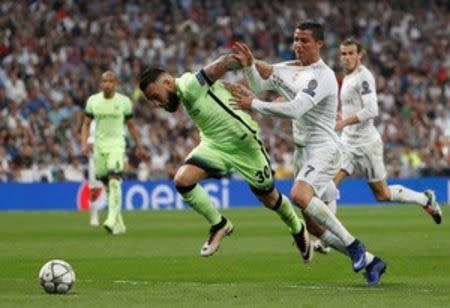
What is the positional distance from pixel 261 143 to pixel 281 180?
19.6 m

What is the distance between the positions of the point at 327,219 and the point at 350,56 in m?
5.41

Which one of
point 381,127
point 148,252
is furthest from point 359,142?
point 381,127

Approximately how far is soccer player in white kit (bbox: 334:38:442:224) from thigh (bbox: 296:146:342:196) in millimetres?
3817

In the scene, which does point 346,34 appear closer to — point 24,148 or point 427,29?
point 427,29

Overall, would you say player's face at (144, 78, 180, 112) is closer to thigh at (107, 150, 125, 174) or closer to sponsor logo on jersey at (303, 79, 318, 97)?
sponsor logo on jersey at (303, 79, 318, 97)

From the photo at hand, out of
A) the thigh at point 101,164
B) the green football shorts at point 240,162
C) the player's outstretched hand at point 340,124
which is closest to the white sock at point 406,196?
the player's outstretched hand at point 340,124

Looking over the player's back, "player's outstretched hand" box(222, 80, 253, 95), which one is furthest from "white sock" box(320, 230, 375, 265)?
the player's back

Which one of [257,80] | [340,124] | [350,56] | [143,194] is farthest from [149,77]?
[143,194]

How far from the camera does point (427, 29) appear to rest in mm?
40219

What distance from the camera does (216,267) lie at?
1410cm

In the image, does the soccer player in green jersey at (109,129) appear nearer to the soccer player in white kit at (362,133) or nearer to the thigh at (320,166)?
the soccer player in white kit at (362,133)

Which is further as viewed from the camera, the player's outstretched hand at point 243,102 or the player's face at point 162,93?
the player's face at point 162,93

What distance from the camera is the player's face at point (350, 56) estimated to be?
17041 millimetres

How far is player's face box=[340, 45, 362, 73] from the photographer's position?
17.0 meters
